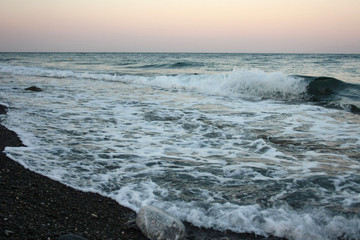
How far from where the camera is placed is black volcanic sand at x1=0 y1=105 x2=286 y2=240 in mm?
2238

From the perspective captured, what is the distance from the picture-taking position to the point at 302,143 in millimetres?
5191

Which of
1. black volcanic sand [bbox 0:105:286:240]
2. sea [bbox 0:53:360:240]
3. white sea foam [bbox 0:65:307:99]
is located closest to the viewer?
black volcanic sand [bbox 0:105:286:240]

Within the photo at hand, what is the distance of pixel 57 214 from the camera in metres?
2.57

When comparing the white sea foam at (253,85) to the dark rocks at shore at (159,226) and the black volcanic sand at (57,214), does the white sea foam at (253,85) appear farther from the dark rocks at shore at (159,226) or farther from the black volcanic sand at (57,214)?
the dark rocks at shore at (159,226)

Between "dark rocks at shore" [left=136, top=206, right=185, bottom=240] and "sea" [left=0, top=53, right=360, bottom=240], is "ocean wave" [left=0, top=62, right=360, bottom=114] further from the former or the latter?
"dark rocks at shore" [left=136, top=206, right=185, bottom=240]

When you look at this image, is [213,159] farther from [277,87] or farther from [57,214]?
[277,87]

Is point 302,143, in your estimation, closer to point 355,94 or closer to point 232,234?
point 232,234

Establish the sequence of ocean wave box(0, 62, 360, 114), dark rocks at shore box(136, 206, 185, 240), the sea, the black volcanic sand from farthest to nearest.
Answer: ocean wave box(0, 62, 360, 114) → the sea → dark rocks at shore box(136, 206, 185, 240) → the black volcanic sand

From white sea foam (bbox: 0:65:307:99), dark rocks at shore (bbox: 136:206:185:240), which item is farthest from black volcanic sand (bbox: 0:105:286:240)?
white sea foam (bbox: 0:65:307:99)

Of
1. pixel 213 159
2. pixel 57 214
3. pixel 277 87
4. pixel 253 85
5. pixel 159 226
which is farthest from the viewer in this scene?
pixel 253 85

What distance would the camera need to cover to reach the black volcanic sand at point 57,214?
7.34ft

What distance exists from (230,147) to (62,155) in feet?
8.67

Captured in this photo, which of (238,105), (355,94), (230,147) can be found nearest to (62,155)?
(230,147)

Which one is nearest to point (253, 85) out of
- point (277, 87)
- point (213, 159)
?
point (277, 87)
